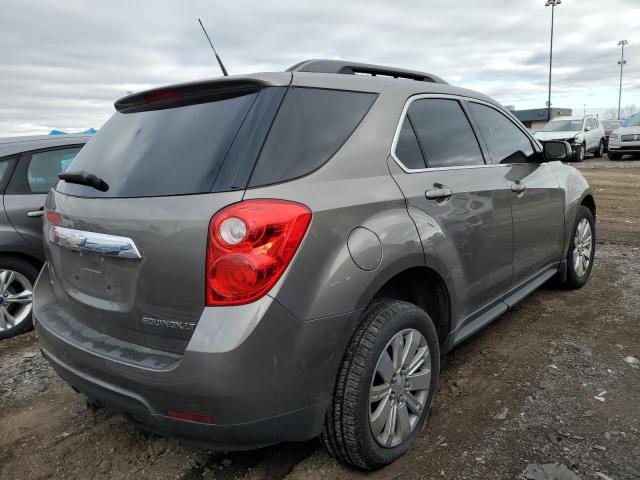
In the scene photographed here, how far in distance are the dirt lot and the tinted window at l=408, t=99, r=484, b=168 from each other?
1321 millimetres

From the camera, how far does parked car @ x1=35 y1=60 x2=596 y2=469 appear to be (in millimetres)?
1788

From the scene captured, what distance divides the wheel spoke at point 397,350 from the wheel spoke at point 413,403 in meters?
0.17

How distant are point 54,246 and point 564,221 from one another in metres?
3.61

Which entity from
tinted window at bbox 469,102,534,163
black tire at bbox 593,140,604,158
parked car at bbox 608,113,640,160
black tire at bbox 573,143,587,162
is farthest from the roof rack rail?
black tire at bbox 593,140,604,158

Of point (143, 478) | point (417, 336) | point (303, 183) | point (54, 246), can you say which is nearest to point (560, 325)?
point (417, 336)

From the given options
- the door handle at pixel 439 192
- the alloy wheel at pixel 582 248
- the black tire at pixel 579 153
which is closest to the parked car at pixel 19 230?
the door handle at pixel 439 192

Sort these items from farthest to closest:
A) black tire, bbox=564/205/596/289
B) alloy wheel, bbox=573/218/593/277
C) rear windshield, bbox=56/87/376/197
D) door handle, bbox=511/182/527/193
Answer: alloy wheel, bbox=573/218/593/277
black tire, bbox=564/205/596/289
door handle, bbox=511/182/527/193
rear windshield, bbox=56/87/376/197

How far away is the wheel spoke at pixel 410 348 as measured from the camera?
2.28 meters

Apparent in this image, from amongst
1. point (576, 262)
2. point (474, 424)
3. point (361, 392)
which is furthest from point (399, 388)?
→ point (576, 262)

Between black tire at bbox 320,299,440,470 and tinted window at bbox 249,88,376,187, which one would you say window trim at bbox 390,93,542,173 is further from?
black tire at bbox 320,299,440,470

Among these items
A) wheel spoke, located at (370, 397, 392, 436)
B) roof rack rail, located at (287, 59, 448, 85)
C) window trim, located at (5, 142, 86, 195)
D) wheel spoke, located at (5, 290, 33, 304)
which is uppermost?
roof rack rail, located at (287, 59, 448, 85)

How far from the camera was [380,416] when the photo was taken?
2.16 m

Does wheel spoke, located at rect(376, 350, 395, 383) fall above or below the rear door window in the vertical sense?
below

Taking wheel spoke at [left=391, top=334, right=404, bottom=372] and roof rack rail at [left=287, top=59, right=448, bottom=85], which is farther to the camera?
roof rack rail at [left=287, top=59, right=448, bottom=85]
